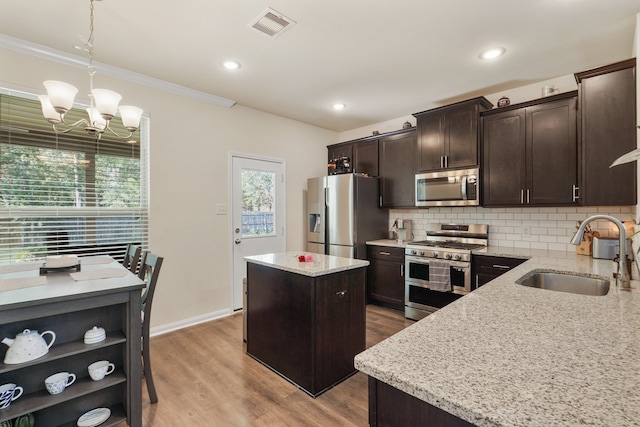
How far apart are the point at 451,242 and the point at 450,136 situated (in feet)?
4.27

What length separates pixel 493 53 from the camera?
2629mm

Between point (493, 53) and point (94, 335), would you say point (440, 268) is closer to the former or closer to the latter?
point (493, 53)

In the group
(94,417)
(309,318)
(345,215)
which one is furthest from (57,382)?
(345,215)

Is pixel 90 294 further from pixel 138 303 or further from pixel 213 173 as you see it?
pixel 213 173

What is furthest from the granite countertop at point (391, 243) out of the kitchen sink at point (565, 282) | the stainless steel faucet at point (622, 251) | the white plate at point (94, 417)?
the white plate at point (94, 417)

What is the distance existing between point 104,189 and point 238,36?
6.47ft

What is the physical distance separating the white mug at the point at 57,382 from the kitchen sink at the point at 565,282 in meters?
2.59

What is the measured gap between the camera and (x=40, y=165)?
8.56 ft

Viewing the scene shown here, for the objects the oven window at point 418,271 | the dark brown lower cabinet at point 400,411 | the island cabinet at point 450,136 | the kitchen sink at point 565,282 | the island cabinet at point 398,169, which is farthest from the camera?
the island cabinet at point 398,169

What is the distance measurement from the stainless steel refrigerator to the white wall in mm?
1057

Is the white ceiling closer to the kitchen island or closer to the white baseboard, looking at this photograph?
the kitchen island

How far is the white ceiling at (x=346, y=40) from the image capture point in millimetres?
2055

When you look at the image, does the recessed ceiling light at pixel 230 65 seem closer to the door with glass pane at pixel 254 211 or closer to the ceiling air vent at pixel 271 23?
the ceiling air vent at pixel 271 23

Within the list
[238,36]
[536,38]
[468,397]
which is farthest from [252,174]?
[468,397]
